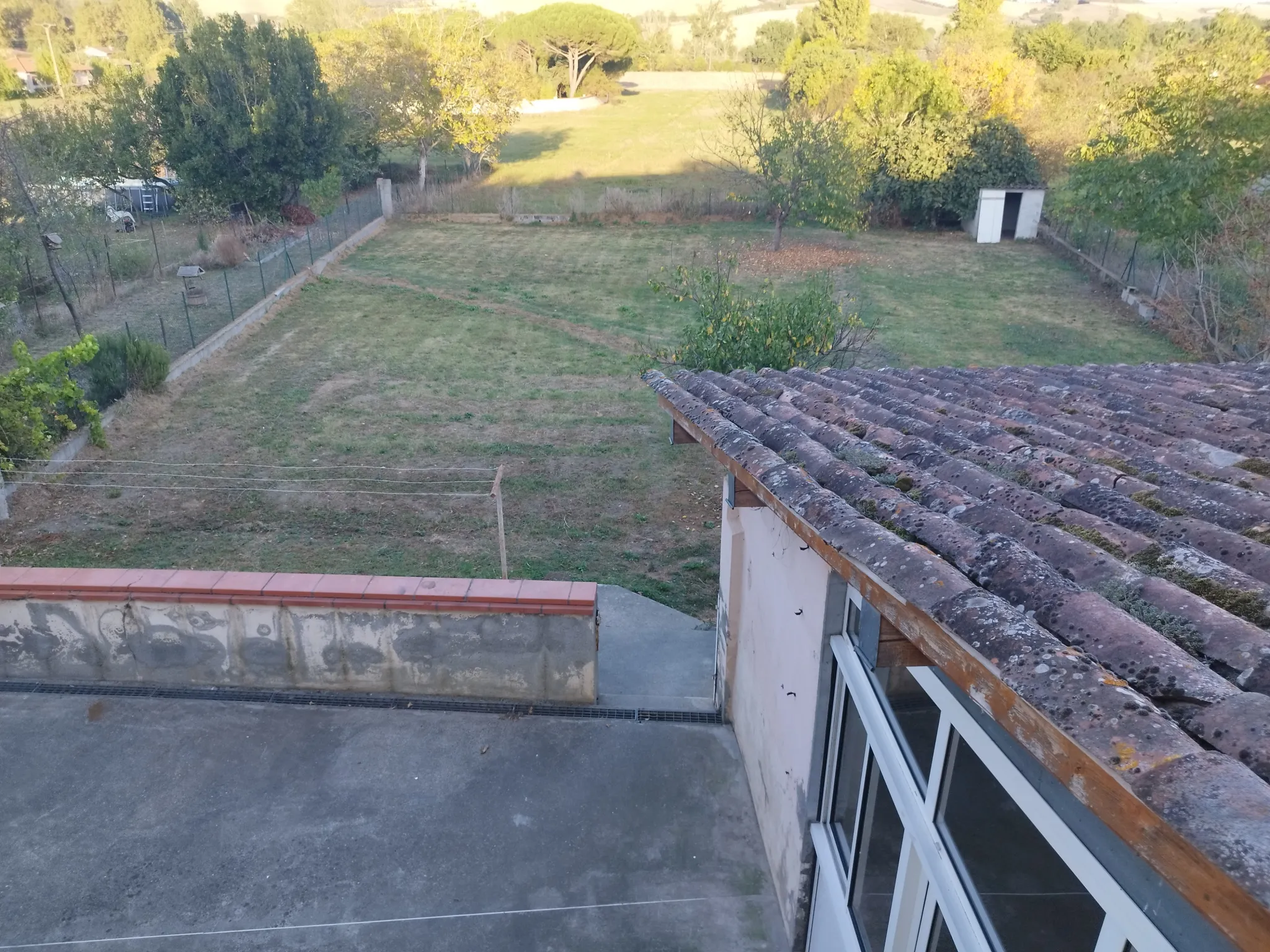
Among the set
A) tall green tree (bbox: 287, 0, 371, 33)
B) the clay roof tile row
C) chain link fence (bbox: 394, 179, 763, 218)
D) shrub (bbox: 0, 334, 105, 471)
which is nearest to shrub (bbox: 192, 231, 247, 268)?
chain link fence (bbox: 394, 179, 763, 218)

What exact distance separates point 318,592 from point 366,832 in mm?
1650

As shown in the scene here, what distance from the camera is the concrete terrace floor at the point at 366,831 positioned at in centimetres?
454

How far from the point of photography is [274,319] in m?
19.1

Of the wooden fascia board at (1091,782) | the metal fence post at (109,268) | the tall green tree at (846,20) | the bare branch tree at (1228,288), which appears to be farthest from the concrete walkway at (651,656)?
the tall green tree at (846,20)

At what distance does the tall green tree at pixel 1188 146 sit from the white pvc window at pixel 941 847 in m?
19.5

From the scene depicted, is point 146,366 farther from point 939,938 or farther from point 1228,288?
point 1228,288

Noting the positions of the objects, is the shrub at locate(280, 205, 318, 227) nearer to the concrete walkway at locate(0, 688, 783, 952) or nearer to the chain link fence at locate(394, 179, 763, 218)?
the chain link fence at locate(394, 179, 763, 218)

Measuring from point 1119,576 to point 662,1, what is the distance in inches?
5881

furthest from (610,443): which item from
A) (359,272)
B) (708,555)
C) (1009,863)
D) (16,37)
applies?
(16,37)

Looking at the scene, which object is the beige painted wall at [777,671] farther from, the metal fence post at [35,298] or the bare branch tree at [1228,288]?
the metal fence post at [35,298]

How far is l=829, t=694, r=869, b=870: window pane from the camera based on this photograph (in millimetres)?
3670

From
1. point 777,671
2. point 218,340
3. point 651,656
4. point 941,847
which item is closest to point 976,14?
point 218,340

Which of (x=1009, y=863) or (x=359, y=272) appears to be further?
(x=359, y=272)

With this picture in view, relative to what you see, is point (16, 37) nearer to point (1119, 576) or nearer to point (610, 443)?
point (610, 443)
